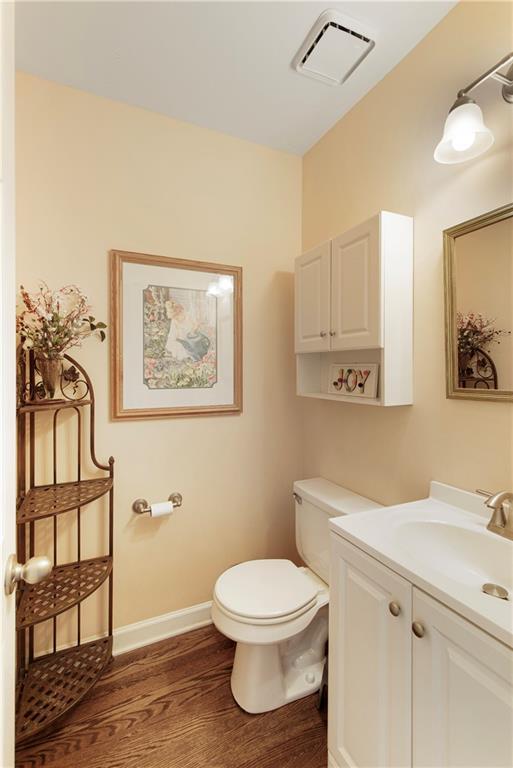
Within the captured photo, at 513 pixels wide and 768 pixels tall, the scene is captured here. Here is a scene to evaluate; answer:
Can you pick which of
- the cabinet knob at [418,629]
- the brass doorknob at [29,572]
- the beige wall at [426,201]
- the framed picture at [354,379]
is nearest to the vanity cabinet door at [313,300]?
the framed picture at [354,379]

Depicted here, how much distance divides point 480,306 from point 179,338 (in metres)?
1.31

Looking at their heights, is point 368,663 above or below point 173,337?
below

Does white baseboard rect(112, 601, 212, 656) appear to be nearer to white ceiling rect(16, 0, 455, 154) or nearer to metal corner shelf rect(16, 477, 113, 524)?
metal corner shelf rect(16, 477, 113, 524)

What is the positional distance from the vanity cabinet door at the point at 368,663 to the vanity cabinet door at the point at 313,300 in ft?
2.98

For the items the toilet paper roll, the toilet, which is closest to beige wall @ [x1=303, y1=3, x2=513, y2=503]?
the toilet

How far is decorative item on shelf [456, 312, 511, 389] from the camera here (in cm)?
118

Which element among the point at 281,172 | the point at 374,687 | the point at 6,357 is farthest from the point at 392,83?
the point at 374,687

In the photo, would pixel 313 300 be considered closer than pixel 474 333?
No

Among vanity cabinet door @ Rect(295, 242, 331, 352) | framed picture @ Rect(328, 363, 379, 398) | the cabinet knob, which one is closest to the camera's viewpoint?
the cabinet knob

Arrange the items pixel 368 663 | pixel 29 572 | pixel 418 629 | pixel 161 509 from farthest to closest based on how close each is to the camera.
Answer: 1. pixel 161 509
2. pixel 368 663
3. pixel 418 629
4. pixel 29 572

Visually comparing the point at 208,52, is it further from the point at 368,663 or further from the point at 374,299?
the point at 368,663

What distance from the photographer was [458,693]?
78 cm

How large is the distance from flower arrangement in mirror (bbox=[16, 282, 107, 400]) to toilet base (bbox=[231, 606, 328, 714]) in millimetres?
1322

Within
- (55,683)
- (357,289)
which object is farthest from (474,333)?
(55,683)
